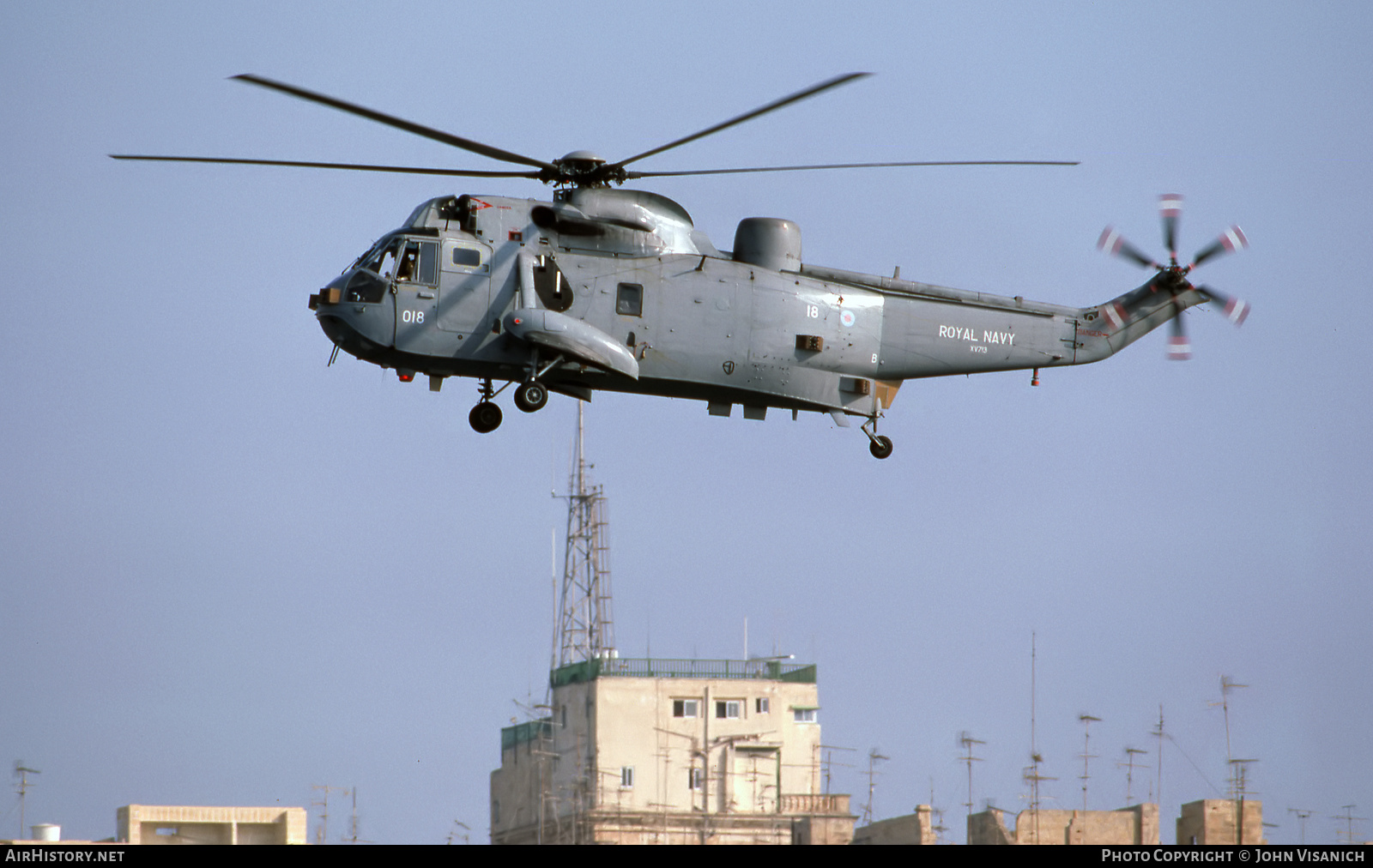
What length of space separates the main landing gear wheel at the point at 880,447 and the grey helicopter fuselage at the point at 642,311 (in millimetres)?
749

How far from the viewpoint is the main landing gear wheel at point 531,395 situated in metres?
38.7

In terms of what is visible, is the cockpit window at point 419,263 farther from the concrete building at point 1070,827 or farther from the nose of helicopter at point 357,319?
the concrete building at point 1070,827

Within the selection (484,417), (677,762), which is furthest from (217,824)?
(677,762)

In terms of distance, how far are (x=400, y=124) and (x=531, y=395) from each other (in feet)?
19.0

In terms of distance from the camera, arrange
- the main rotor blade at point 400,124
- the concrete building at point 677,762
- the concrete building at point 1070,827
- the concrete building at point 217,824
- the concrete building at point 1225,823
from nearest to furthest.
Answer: the main rotor blade at point 400,124 → the concrete building at point 217,824 → the concrete building at point 1225,823 → the concrete building at point 1070,827 → the concrete building at point 677,762

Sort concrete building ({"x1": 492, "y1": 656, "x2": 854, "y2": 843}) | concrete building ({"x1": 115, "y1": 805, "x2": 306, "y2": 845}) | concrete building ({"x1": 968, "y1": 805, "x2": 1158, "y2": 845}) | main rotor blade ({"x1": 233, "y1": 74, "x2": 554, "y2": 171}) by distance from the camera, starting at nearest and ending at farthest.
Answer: main rotor blade ({"x1": 233, "y1": 74, "x2": 554, "y2": 171})
concrete building ({"x1": 115, "y1": 805, "x2": 306, "y2": 845})
concrete building ({"x1": 968, "y1": 805, "x2": 1158, "y2": 845})
concrete building ({"x1": 492, "y1": 656, "x2": 854, "y2": 843})

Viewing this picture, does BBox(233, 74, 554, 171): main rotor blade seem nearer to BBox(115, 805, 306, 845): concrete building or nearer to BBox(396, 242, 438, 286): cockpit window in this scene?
BBox(396, 242, 438, 286): cockpit window

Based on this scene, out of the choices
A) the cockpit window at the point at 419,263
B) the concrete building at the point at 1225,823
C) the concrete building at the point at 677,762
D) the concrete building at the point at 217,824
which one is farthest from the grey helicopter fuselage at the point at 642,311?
the concrete building at the point at 677,762

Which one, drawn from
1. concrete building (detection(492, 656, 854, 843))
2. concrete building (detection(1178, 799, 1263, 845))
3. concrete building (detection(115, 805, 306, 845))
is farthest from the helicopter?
concrete building (detection(492, 656, 854, 843))

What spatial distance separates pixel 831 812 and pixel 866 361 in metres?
73.8

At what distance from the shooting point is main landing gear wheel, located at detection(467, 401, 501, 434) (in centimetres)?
3991

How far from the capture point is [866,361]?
136 feet

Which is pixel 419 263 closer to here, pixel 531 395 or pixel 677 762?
pixel 531 395

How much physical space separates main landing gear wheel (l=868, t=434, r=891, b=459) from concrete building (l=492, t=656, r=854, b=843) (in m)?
70.5
